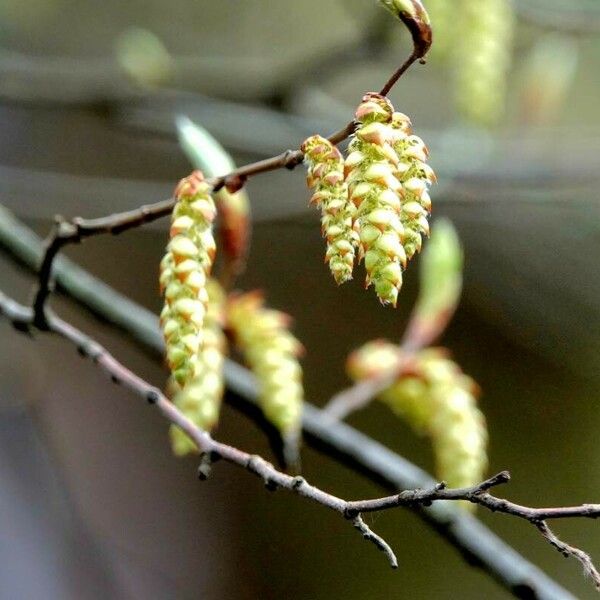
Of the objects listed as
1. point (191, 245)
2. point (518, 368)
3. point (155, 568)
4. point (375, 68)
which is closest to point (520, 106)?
point (375, 68)

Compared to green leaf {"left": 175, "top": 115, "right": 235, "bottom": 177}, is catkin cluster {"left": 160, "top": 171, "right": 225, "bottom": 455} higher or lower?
lower

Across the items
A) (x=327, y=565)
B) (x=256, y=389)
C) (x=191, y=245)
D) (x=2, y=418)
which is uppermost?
(x=327, y=565)

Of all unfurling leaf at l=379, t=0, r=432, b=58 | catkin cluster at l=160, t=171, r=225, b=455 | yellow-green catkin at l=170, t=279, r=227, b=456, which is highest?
unfurling leaf at l=379, t=0, r=432, b=58

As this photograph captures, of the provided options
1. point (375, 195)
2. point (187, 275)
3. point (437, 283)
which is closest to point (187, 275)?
point (187, 275)

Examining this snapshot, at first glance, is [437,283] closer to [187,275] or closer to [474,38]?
[474,38]

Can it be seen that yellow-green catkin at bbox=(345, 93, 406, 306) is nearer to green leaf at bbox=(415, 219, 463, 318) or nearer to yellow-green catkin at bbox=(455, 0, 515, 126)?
green leaf at bbox=(415, 219, 463, 318)

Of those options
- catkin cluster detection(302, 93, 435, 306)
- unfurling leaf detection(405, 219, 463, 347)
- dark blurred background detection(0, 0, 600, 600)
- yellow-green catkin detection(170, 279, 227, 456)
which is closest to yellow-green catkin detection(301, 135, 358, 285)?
catkin cluster detection(302, 93, 435, 306)

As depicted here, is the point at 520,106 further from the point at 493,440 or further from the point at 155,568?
the point at 155,568
